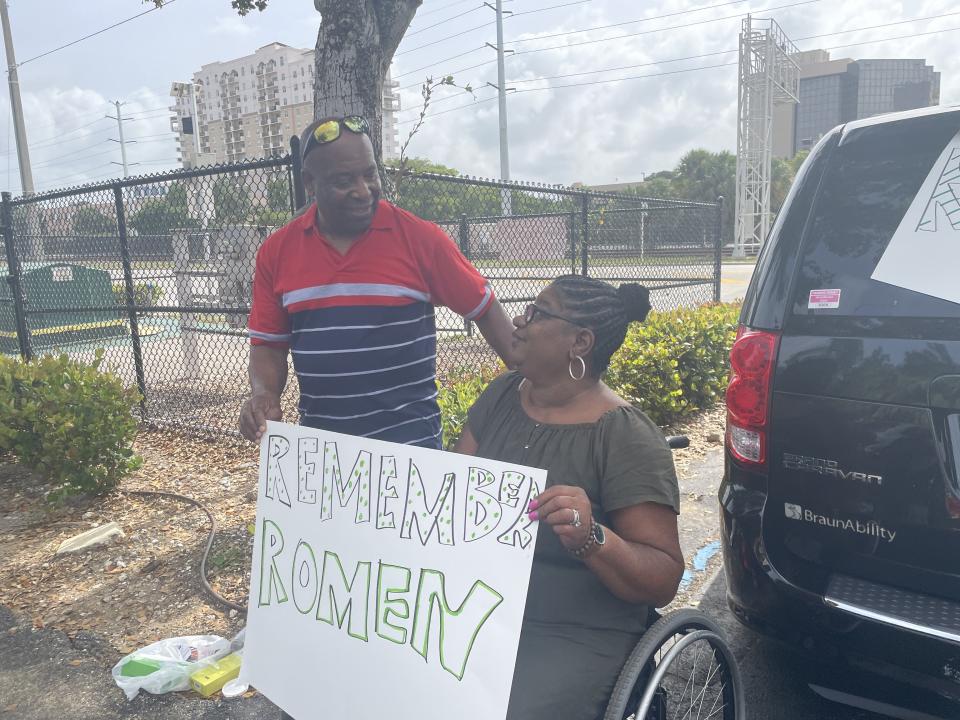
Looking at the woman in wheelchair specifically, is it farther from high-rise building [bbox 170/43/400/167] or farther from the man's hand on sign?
high-rise building [bbox 170/43/400/167]

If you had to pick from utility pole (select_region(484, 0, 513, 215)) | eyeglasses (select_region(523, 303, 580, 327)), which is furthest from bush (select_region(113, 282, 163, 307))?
utility pole (select_region(484, 0, 513, 215))

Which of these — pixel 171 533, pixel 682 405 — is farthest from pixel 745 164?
pixel 171 533

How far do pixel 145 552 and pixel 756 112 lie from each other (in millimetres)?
41675

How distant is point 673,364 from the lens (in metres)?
5.39

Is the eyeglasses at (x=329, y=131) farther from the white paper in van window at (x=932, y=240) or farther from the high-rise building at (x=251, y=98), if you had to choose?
the high-rise building at (x=251, y=98)

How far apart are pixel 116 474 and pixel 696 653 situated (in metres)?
3.82

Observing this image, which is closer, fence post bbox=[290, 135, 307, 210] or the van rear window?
the van rear window

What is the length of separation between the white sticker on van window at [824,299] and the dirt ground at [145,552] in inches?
65.6

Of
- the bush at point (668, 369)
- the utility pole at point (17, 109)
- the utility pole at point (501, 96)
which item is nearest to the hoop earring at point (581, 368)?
the bush at point (668, 369)

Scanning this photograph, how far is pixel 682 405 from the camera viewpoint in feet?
17.9

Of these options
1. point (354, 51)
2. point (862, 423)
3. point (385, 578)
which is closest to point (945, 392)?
point (862, 423)

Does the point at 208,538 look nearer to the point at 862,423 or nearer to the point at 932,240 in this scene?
the point at 862,423

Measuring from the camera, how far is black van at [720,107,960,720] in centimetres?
182

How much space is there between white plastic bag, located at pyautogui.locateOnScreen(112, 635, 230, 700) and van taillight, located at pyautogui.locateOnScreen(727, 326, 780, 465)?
207 centimetres
